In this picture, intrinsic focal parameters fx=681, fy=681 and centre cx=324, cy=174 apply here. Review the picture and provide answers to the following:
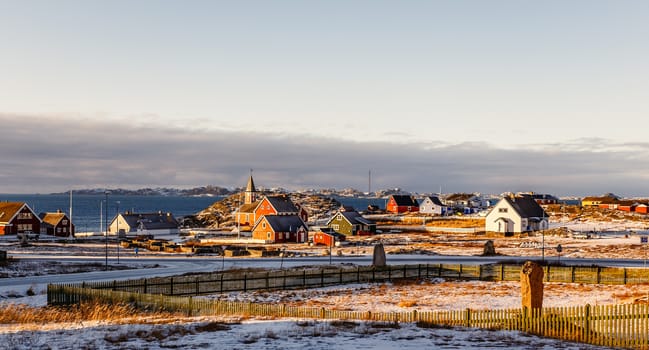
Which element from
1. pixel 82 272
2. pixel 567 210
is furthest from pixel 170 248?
pixel 567 210

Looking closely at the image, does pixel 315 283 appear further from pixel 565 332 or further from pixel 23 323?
pixel 565 332

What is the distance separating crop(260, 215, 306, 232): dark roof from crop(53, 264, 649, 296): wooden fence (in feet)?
195

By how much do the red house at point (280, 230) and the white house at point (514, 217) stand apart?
3407 cm

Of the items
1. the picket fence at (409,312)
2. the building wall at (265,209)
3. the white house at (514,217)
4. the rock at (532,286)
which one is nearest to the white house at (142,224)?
the building wall at (265,209)

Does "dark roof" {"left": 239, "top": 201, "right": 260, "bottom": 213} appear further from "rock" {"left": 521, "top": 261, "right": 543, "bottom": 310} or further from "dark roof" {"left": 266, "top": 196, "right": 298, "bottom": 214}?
"rock" {"left": 521, "top": 261, "right": 543, "bottom": 310}

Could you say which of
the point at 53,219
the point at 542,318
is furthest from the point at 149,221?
the point at 542,318

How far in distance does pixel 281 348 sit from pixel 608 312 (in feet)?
39.1

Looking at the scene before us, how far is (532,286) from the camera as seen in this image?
28.9 metres

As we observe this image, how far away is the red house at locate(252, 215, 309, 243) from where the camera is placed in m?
114

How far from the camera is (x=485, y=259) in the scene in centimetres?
7225

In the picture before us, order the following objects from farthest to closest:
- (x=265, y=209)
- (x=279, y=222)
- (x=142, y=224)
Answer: (x=265, y=209) < (x=142, y=224) < (x=279, y=222)

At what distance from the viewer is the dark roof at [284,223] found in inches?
4491

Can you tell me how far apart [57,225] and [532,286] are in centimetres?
12511

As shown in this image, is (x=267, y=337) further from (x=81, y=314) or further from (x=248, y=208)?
(x=248, y=208)
